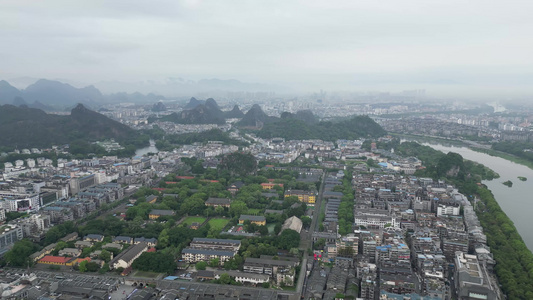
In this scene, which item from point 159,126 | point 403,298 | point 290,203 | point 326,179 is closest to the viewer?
point 403,298

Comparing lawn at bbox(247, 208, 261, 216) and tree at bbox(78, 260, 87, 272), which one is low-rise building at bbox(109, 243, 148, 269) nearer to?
tree at bbox(78, 260, 87, 272)

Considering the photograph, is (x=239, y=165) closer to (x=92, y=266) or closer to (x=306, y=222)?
(x=306, y=222)

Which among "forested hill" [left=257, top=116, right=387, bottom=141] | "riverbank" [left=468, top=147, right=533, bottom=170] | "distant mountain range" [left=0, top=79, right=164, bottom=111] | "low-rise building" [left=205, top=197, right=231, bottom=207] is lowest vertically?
"low-rise building" [left=205, top=197, right=231, bottom=207]

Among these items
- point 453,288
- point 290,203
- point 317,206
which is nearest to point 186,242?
point 290,203

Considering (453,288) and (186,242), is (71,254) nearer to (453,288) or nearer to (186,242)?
(186,242)

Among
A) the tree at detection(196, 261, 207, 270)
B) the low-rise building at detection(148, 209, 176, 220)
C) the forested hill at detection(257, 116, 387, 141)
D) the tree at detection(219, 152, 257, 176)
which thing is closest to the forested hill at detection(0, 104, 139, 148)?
the forested hill at detection(257, 116, 387, 141)

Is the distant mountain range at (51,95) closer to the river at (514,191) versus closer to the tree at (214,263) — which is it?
the river at (514,191)
